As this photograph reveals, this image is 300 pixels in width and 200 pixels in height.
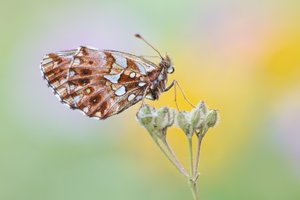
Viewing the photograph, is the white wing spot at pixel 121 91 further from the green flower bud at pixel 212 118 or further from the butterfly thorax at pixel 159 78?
the green flower bud at pixel 212 118

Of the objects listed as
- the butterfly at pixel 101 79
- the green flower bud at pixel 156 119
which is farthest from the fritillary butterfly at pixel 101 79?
the green flower bud at pixel 156 119

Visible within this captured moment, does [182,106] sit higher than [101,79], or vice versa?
[101,79]

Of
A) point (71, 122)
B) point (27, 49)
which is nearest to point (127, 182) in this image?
point (71, 122)

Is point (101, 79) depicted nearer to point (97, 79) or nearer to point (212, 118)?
point (97, 79)

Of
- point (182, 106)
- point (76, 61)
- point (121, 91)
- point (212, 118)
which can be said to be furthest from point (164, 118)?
point (182, 106)

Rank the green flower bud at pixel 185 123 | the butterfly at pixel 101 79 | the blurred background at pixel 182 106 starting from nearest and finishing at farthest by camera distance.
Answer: the green flower bud at pixel 185 123
the butterfly at pixel 101 79
the blurred background at pixel 182 106

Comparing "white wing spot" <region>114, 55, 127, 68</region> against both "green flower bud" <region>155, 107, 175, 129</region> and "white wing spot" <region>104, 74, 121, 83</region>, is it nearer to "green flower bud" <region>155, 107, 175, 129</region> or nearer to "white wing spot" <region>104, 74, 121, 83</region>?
"white wing spot" <region>104, 74, 121, 83</region>

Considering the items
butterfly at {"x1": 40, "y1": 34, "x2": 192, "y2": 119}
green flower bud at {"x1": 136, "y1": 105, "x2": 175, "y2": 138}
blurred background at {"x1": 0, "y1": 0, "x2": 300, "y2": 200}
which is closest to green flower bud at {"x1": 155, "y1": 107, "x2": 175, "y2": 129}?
green flower bud at {"x1": 136, "y1": 105, "x2": 175, "y2": 138}

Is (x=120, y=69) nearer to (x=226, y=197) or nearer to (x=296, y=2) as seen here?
(x=226, y=197)
